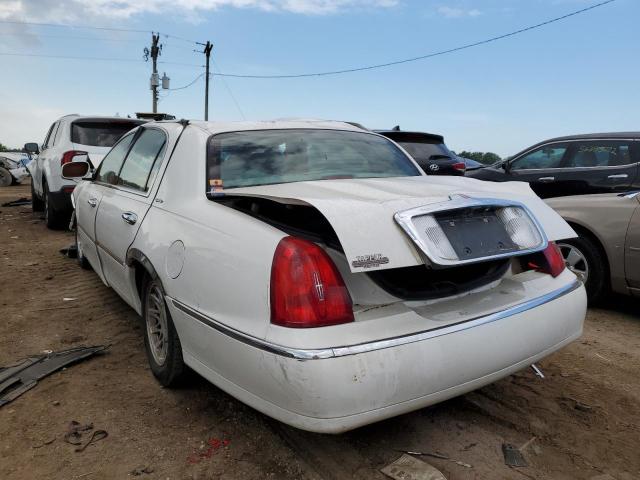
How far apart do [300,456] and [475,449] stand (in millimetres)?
805

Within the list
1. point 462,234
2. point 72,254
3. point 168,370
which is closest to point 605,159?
point 462,234

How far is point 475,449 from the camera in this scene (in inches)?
95.8

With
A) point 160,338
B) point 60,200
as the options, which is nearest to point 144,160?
point 160,338

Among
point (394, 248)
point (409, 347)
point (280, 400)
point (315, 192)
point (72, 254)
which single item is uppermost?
point (315, 192)

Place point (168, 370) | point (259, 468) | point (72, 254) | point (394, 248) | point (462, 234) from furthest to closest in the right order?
1. point (72, 254)
2. point (168, 370)
3. point (259, 468)
4. point (462, 234)
5. point (394, 248)

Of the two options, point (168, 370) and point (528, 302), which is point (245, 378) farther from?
point (528, 302)

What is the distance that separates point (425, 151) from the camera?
27.9 ft

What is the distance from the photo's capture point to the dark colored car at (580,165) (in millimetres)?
6465

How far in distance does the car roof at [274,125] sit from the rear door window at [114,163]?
113 cm

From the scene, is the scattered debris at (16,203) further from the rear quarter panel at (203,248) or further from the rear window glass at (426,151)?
the rear quarter panel at (203,248)

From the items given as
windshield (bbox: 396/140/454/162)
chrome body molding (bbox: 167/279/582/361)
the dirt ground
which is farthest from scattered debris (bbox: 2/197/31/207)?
chrome body molding (bbox: 167/279/582/361)

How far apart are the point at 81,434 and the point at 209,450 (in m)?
0.67

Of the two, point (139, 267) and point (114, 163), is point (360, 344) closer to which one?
point (139, 267)

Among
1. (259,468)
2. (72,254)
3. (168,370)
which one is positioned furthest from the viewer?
(72,254)
